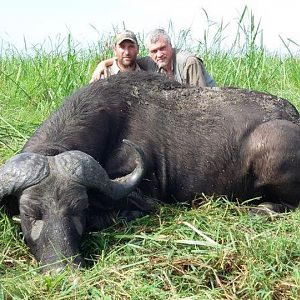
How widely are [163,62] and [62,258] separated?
3721mm

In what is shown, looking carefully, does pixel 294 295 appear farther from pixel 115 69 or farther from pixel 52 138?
pixel 115 69

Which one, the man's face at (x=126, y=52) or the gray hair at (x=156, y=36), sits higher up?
the gray hair at (x=156, y=36)

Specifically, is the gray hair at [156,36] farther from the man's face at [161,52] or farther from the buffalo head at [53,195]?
the buffalo head at [53,195]

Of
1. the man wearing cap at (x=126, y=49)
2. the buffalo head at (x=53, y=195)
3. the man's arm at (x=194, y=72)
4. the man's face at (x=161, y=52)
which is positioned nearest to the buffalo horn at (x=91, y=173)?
the buffalo head at (x=53, y=195)

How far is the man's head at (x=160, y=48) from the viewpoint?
7.05 metres

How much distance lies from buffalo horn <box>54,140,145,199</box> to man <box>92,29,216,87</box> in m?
2.75

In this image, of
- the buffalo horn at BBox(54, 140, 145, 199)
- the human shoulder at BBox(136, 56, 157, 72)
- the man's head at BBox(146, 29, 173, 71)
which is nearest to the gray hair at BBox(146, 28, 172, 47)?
the man's head at BBox(146, 29, 173, 71)

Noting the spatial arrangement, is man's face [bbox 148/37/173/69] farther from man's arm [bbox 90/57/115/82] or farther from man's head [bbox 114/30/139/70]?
man's arm [bbox 90/57/115/82]

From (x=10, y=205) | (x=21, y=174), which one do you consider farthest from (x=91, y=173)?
(x=10, y=205)

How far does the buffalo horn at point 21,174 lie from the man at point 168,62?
315 centimetres

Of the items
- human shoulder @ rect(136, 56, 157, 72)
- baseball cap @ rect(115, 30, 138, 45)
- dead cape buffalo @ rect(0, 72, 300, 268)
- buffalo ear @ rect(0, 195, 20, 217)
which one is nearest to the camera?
buffalo ear @ rect(0, 195, 20, 217)

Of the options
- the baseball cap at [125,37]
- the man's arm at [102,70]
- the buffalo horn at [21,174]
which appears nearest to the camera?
the buffalo horn at [21,174]

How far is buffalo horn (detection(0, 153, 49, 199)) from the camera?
4148 mm

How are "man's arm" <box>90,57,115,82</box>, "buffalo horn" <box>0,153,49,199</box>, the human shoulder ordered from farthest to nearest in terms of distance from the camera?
"man's arm" <box>90,57,115,82</box> < the human shoulder < "buffalo horn" <box>0,153,49,199</box>
